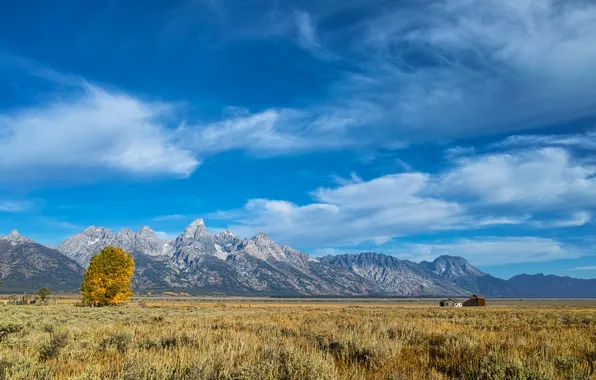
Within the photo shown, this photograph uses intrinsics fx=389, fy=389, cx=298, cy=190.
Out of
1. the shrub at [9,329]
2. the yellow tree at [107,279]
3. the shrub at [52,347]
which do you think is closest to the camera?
the shrub at [52,347]

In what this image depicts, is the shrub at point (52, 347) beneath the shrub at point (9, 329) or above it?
above

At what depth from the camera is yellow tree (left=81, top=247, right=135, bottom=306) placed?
2260 inches

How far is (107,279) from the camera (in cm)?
5862

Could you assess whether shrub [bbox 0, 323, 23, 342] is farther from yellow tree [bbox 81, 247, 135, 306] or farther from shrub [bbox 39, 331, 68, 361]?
yellow tree [bbox 81, 247, 135, 306]

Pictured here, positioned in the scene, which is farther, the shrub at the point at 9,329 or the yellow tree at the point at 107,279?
the yellow tree at the point at 107,279

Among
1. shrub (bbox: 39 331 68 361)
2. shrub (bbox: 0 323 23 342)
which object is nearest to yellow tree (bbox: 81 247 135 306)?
shrub (bbox: 0 323 23 342)

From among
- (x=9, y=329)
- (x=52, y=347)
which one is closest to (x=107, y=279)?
(x=9, y=329)

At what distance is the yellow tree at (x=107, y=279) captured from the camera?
57.4 metres

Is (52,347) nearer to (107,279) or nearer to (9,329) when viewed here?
(9,329)

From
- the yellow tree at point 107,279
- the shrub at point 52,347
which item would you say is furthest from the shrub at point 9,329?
the yellow tree at point 107,279

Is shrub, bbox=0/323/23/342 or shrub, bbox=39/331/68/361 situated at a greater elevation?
shrub, bbox=39/331/68/361

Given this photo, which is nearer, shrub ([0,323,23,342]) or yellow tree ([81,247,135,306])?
shrub ([0,323,23,342])

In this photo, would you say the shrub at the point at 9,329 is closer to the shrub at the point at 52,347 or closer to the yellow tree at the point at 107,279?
the shrub at the point at 52,347

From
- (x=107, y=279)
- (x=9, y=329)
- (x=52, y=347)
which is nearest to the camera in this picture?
(x=52, y=347)
